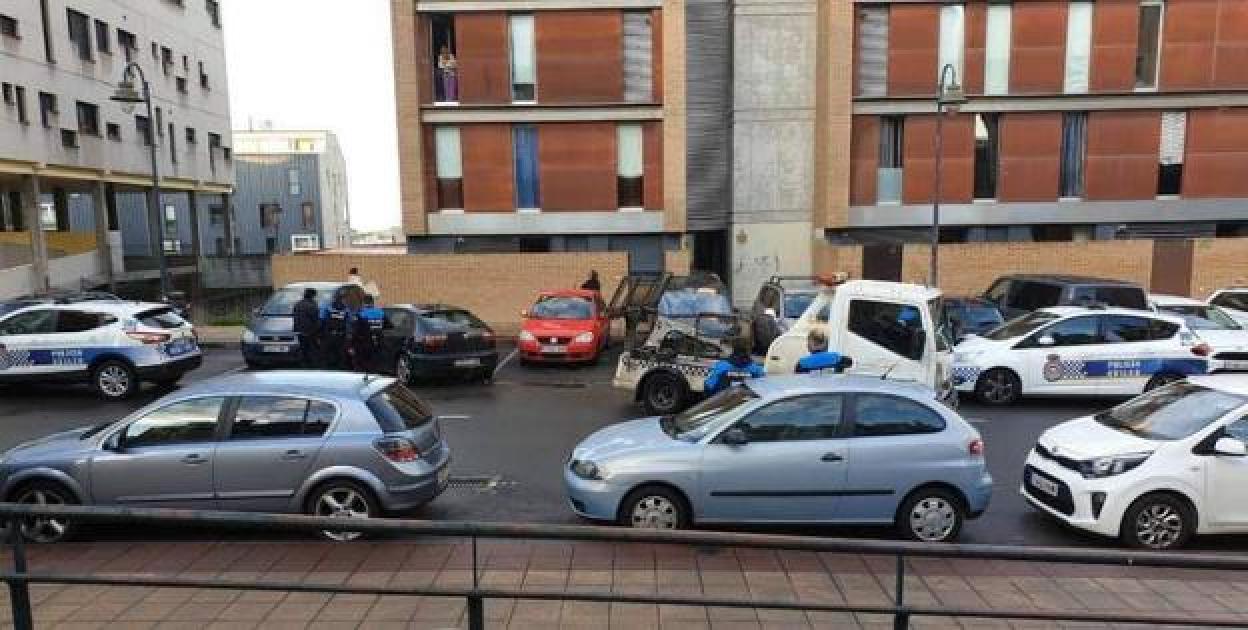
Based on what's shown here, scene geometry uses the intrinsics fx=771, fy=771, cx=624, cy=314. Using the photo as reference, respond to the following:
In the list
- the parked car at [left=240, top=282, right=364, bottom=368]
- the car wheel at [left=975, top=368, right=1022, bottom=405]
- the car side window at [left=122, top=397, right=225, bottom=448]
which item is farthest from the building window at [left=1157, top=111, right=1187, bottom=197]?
the car side window at [left=122, top=397, right=225, bottom=448]

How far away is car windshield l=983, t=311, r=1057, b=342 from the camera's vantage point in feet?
40.1

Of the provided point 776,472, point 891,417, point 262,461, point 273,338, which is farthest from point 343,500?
point 273,338

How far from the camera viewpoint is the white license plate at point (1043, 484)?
22.8ft

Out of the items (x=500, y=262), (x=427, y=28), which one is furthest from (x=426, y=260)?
A: (x=427, y=28)

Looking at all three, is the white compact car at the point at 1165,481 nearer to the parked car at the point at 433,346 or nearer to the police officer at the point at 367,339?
the parked car at the point at 433,346

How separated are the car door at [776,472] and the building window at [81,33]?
35.0 meters

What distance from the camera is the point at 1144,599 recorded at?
17.6ft

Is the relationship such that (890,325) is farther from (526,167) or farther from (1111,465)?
(526,167)

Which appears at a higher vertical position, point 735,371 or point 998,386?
point 735,371

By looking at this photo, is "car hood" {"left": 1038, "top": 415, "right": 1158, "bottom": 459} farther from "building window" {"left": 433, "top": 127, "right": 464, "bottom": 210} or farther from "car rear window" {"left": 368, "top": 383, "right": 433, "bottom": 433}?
"building window" {"left": 433, "top": 127, "right": 464, "bottom": 210}

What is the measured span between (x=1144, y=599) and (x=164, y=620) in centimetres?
635

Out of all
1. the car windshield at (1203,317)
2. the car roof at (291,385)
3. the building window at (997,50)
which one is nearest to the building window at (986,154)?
the building window at (997,50)

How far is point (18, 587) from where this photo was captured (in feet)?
11.2

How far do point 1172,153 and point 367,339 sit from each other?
25856 millimetres
